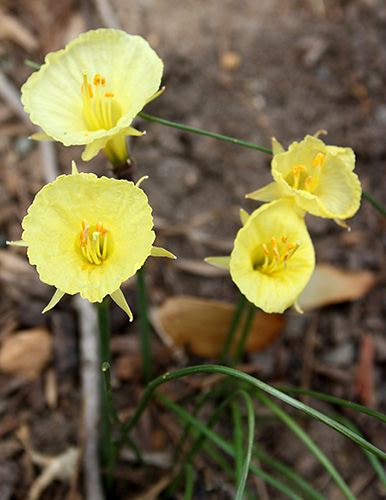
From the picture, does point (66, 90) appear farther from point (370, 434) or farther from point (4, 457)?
point (370, 434)

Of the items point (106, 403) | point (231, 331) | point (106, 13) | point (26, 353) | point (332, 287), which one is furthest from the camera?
point (106, 13)

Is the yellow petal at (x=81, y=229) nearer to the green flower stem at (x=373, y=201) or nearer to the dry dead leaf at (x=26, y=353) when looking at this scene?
the green flower stem at (x=373, y=201)

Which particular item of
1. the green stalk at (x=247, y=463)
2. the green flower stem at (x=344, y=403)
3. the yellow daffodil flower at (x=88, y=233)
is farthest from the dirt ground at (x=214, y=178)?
the yellow daffodil flower at (x=88, y=233)

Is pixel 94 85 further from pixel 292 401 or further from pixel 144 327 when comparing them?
pixel 292 401

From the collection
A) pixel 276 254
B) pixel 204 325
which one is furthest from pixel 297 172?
pixel 204 325

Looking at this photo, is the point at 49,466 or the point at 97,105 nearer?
the point at 97,105

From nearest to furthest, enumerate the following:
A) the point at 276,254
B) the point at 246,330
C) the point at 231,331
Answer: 1. the point at 276,254
2. the point at 246,330
3. the point at 231,331

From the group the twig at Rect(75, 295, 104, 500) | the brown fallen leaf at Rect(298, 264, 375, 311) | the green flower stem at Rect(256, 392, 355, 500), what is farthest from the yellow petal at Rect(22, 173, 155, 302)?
the brown fallen leaf at Rect(298, 264, 375, 311)
